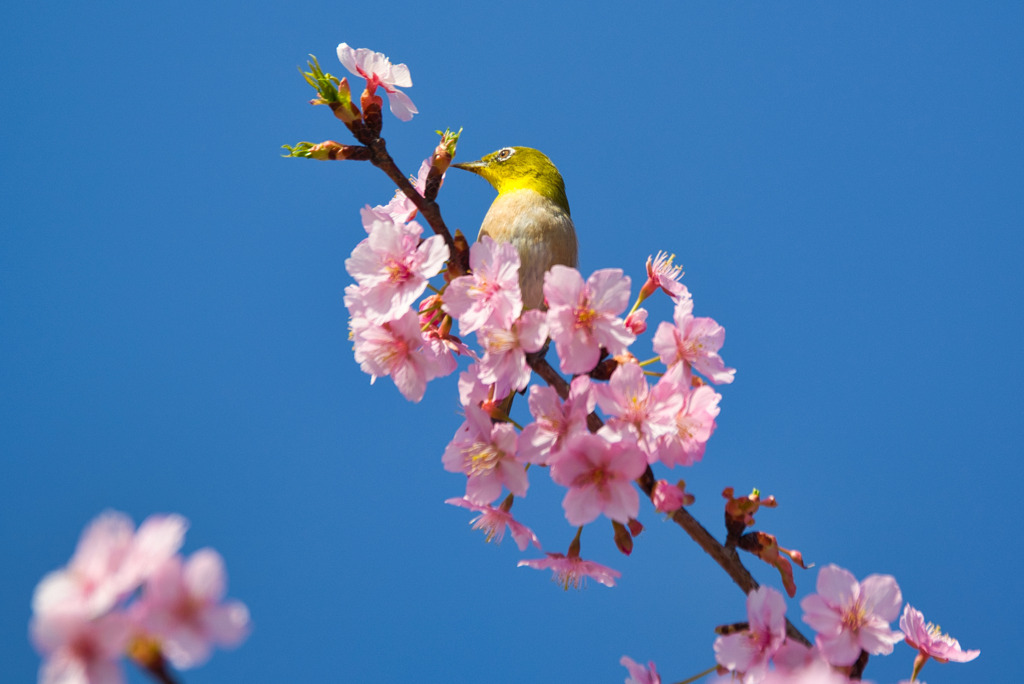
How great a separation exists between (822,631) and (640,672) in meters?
0.34

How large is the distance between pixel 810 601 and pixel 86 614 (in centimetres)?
102

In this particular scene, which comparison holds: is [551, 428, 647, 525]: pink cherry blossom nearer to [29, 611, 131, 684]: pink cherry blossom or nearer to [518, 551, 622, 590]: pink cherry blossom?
[518, 551, 622, 590]: pink cherry blossom

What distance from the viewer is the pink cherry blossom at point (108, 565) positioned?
0.65m

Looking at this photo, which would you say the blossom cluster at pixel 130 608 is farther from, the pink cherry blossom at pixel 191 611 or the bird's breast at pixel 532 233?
the bird's breast at pixel 532 233

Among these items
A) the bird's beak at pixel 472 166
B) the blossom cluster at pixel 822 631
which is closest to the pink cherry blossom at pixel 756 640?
the blossom cluster at pixel 822 631

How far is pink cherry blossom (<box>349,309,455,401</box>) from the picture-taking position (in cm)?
144

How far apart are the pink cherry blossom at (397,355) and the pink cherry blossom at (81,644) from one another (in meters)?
0.83

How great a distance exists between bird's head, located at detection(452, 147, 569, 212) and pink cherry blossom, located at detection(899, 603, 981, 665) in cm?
132

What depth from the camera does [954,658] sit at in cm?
137

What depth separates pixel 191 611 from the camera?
26.5 inches

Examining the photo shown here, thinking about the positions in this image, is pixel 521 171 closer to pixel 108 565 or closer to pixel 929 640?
pixel 929 640

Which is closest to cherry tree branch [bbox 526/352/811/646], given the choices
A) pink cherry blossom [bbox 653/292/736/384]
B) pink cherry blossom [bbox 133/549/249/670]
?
pink cherry blossom [bbox 653/292/736/384]

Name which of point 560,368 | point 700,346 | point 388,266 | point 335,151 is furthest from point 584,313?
point 335,151

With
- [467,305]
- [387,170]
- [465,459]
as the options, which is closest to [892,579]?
[465,459]
